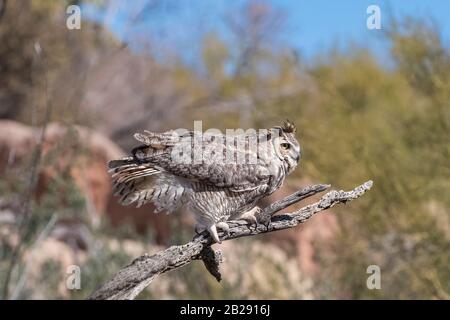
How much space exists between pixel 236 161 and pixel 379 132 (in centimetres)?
666

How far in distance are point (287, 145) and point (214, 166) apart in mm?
229

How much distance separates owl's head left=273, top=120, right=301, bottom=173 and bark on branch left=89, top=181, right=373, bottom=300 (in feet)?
0.34

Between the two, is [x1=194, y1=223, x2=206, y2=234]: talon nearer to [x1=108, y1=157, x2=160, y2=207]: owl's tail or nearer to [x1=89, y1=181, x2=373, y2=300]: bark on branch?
[x1=89, y1=181, x2=373, y2=300]: bark on branch

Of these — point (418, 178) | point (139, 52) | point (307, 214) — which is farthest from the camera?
point (139, 52)

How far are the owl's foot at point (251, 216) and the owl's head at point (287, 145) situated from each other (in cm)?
18

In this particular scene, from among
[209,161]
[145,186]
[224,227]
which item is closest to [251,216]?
[224,227]

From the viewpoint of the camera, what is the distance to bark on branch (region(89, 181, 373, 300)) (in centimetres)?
225

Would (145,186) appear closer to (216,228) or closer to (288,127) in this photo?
(216,228)

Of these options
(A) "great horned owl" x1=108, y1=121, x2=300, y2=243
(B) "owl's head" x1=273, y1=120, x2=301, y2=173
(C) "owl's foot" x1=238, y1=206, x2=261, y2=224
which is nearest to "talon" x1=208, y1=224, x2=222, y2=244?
(A) "great horned owl" x1=108, y1=121, x2=300, y2=243

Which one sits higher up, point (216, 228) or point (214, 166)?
point (214, 166)

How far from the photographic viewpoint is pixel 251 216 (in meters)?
2.35
